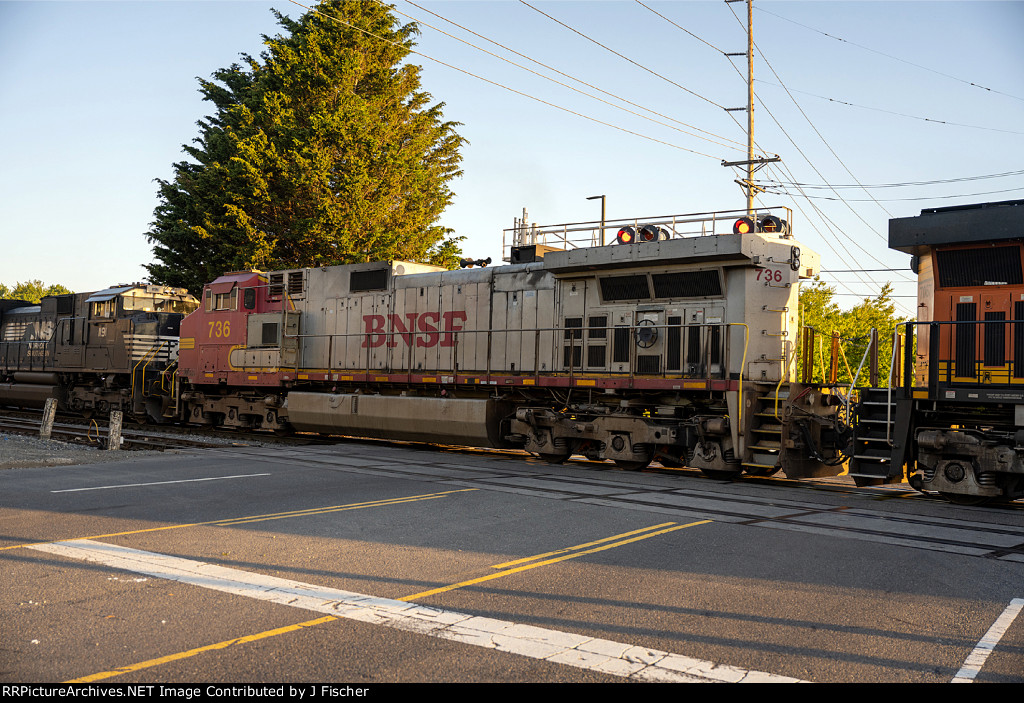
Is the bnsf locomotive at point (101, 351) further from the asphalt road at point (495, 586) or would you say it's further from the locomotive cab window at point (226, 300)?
the asphalt road at point (495, 586)

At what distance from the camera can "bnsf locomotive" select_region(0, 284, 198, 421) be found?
72.7ft

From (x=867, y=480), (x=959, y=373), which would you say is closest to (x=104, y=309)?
(x=867, y=480)

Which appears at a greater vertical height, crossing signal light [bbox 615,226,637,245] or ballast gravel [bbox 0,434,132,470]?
crossing signal light [bbox 615,226,637,245]

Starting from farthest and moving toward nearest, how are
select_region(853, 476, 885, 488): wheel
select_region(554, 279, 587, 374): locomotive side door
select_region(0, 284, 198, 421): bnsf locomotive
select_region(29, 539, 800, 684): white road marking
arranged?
select_region(0, 284, 198, 421): bnsf locomotive < select_region(554, 279, 587, 374): locomotive side door < select_region(853, 476, 885, 488): wheel < select_region(29, 539, 800, 684): white road marking

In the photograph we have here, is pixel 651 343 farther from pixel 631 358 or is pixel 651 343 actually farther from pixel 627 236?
pixel 627 236

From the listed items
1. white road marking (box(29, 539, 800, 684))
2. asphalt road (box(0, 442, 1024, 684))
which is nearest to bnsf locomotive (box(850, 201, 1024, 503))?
asphalt road (box(0, 442, 1024, 684))

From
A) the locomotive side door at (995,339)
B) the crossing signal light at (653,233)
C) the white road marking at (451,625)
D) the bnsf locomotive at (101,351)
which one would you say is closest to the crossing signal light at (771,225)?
the crossing signal light at (653,233)

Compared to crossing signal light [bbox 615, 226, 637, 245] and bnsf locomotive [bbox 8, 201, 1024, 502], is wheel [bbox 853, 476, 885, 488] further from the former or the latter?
crossing signal light [bbox 615, 226, 637, 245]

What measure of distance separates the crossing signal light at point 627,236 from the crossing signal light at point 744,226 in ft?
5.69

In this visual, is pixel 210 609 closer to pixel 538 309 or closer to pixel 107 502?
pixel 107 502

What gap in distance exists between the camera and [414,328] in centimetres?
1722

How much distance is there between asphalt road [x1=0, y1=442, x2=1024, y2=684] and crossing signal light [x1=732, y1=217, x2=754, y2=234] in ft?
14.9

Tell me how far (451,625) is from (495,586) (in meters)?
0.98

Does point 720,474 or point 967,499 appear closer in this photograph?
point 967,499
